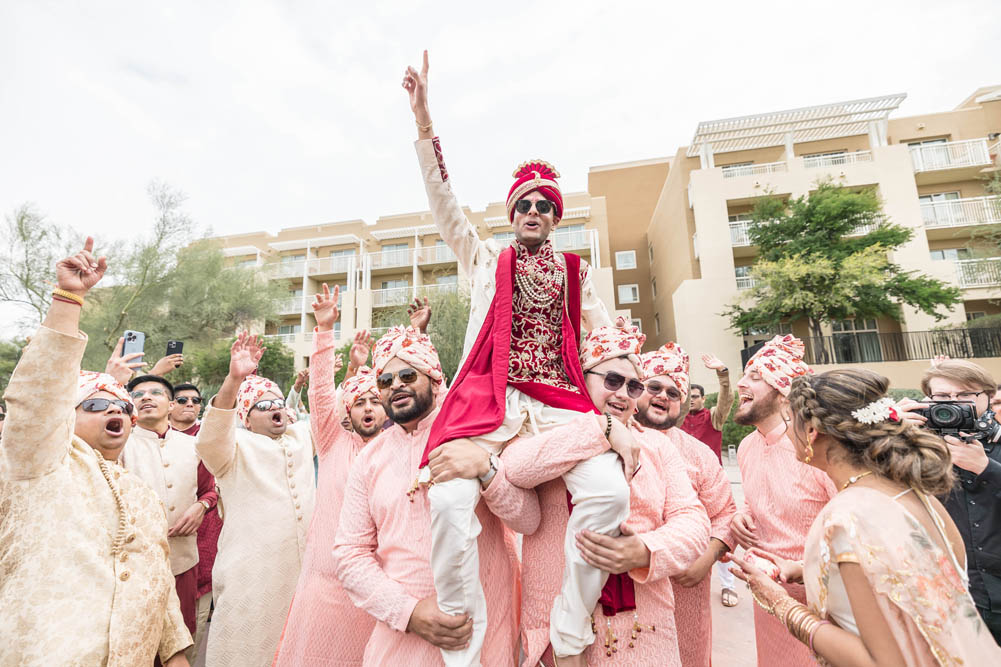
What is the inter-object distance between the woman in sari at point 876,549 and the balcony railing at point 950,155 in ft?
97.3

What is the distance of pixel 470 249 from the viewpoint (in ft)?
10.1

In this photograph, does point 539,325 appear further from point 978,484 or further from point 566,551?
point 978,484

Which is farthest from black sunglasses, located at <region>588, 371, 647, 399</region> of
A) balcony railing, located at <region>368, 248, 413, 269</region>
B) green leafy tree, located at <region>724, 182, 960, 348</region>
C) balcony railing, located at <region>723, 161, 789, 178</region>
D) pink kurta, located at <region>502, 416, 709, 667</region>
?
balcony railing, located at <region>368, 248, 413, 269</region>

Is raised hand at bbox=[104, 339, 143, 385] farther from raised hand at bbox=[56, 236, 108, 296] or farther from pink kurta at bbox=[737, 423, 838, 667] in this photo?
pink kurta at bbox=[737, 423, 838, 667]

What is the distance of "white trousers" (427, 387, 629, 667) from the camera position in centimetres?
207

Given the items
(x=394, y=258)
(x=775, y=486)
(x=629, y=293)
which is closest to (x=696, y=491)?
(x=775, y=486)

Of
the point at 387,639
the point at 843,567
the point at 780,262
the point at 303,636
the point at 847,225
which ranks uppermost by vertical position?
the point at 847,225

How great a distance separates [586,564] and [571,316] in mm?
1266

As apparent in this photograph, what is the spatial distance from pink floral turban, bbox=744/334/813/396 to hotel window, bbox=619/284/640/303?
2939 centimetres

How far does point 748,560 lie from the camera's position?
2.20 metres

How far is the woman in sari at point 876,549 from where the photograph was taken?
1544mm

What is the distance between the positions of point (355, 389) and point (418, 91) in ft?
7.29

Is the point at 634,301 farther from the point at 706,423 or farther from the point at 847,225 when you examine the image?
the point at 706,423

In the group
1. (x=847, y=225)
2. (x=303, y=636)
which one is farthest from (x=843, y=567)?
(x=847, y=225)
